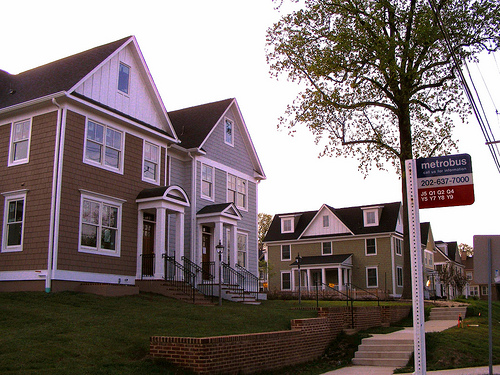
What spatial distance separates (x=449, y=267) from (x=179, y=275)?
4662 centimetres

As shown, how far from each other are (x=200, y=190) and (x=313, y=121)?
650cm

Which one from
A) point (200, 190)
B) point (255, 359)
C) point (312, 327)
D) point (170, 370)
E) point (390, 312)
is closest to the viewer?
point (170, 370)

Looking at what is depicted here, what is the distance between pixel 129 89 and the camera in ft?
65.1

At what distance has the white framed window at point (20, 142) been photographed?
1744cm

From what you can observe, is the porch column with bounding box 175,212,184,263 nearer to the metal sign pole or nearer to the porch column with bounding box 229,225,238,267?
the porch column with bounding box 229,225,238,267

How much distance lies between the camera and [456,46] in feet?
72.6

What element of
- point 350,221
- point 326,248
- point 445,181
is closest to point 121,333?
point 445,181

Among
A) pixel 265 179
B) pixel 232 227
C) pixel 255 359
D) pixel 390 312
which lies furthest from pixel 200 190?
pixel 255 359

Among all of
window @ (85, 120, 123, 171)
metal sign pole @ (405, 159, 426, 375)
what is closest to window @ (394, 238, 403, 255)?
window @ (85, 120, 123, 171)

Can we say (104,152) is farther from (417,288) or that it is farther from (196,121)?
(417,288)

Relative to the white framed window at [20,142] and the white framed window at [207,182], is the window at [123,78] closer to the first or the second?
the white framed window at [20,142]

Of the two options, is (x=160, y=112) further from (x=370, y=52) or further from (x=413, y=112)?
(x=413, y=112)

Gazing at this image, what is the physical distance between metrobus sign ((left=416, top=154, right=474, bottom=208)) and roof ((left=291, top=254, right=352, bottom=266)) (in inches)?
1467

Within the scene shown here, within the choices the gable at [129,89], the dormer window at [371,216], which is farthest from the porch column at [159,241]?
the dormer window at [371,216]
